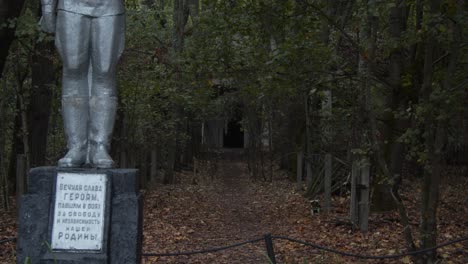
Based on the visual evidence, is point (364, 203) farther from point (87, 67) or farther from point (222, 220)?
point (87, 67)

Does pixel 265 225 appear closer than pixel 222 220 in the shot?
Yes

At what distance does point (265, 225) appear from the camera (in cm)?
1362

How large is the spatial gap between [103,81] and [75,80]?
275 mm

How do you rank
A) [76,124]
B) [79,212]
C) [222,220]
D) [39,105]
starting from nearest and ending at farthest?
[79,212] → [76,124] → [222,220] → [39,105]

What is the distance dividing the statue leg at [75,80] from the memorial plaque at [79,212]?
29 centimetres

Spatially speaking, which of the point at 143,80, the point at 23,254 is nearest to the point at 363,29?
the point at 23,254

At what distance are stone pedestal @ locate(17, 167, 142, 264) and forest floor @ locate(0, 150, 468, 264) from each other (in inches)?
80.9

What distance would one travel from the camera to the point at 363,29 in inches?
378

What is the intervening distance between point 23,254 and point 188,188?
15454 mm

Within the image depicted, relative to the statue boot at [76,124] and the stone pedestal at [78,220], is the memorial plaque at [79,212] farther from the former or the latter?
the statue boot at [76,124]

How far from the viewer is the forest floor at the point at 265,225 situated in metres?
10.3

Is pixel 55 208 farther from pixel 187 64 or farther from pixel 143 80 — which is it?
pixel 143 80

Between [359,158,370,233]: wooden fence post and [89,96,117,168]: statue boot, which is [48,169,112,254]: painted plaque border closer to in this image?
[89,96,117,168]: statue boot

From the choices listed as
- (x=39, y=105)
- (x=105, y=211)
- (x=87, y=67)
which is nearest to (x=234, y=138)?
(x=39, y=105)
